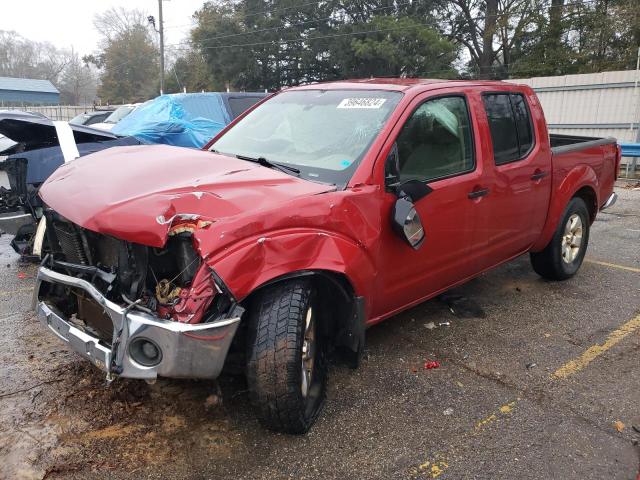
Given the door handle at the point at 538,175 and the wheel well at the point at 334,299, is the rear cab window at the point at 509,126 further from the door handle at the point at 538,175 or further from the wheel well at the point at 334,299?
the wheel well at the point at 334,299

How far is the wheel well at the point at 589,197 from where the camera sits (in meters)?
5.25

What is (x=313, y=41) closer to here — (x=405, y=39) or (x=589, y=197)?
(x=405, y=39)

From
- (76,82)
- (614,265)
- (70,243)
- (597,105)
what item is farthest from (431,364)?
(76,82)

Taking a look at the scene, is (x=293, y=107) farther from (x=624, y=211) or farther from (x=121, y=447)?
(x=624, y=211)

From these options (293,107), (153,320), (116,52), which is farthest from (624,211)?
(116,52)

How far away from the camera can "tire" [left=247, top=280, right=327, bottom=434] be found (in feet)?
8.62

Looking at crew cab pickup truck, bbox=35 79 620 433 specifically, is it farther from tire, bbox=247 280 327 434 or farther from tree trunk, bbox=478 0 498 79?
tree trunk, bbox=478 0 498 79

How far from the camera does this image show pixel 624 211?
9039 mm

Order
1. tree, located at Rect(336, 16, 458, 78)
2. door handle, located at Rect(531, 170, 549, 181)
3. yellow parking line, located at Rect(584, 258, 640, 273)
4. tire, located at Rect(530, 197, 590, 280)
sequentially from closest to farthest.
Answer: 1. door handle, located at Rect(531, 170, 549, 181)
2. tire, located at Rect(530, 197, 590, 280)
3. yellow parking line, located at Rect(584, 258, 640, 273)
4. tree, located at Rect(336, 16, 458, 78)

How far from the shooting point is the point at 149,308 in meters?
2.51

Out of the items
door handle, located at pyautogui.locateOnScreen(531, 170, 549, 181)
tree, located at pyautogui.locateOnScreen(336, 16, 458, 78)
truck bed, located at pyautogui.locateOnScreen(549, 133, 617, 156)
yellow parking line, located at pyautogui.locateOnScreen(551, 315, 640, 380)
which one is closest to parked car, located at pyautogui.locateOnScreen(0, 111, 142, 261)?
door handle, located at pyautogui.locateOnScreen(531, 170, 549, 181)

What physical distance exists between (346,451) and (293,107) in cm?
238

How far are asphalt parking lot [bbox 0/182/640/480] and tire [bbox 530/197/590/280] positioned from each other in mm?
773

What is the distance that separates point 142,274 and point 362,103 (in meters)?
1.84
